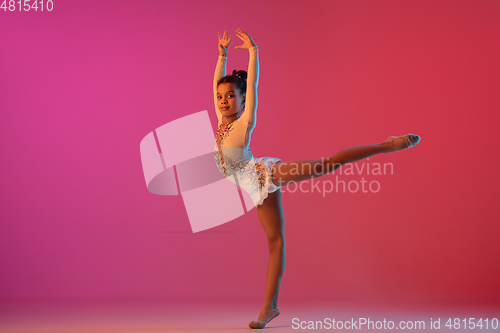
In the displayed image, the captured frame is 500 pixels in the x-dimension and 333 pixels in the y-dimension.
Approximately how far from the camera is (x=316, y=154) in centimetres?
373

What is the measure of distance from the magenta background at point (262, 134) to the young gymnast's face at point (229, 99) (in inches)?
48.7

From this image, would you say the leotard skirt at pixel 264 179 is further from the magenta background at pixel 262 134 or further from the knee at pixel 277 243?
the magenta background at pixel 262 134

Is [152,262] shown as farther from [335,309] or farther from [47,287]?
[335,309]

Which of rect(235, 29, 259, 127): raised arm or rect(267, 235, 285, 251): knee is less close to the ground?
rect(235, 29, 259, 127): raised arm

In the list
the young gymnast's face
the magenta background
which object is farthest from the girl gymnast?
the magenta background

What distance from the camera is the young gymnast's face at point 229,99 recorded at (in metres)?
2.50

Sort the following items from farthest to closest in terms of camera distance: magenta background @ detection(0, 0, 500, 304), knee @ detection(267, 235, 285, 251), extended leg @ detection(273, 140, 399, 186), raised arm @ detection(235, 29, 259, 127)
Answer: magenta background @ detection(0, 0, 500, 304) < knee @ detection(267, 235, 285, 251) < raised arm @ detection(235, 29, 259, 127) < extended leg @ detection(273, 140, 399, 186)

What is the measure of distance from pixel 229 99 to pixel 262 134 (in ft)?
4.20

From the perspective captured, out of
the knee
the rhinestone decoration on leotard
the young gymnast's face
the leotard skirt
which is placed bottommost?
the knee

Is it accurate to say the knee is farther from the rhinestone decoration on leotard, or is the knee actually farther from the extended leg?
the rhinestone decoration on leotard

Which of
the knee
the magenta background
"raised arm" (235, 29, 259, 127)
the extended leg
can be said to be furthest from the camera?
the magenta background

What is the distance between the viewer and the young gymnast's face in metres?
2.50

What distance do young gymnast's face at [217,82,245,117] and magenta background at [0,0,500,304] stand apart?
1236mm

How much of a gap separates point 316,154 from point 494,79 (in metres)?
1.59
